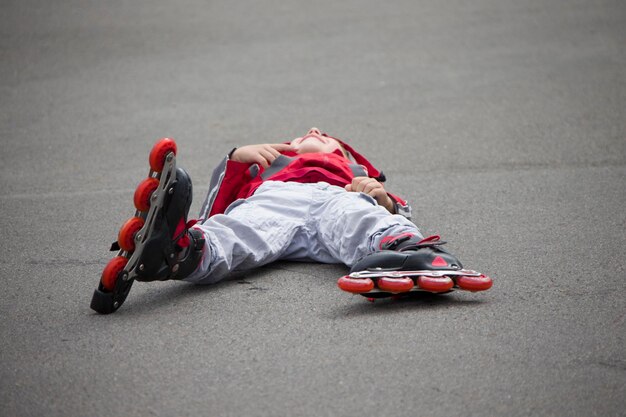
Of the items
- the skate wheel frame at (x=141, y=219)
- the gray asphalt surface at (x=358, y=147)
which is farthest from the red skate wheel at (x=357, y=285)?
the skate wheel frame at (x=141, y=219)

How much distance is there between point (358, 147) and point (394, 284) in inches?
106

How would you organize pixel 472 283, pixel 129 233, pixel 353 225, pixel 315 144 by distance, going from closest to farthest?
pixel 129 233, pixel 472 283, pixel 353 225, pixel 315 144

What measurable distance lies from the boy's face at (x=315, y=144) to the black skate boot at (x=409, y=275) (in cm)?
117

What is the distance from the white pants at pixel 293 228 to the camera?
9.53ft

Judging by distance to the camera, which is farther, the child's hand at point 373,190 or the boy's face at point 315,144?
the boy's face at point 315,144

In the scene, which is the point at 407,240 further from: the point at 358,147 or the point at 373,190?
the point at 358,147

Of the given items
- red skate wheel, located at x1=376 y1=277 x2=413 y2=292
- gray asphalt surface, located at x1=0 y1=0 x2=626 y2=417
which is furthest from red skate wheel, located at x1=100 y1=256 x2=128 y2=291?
red skate wheel, located at x1=376 y1=277 x2=413 y2=292

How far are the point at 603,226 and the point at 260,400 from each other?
2.17 metres

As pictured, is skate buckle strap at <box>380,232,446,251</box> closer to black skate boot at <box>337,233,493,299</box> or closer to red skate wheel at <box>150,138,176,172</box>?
black skate boot at <box>337,233,493,299</box>

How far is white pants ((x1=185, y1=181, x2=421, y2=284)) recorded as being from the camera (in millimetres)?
2906

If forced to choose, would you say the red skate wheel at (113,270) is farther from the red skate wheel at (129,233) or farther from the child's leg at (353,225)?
the child's leg at (353,225)

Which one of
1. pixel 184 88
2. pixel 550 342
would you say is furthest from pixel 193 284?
pixel 184 88

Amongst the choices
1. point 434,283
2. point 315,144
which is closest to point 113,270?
point 434,283

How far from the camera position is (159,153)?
8.40 ft
